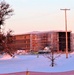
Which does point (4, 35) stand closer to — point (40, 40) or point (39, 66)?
point (39, 66)

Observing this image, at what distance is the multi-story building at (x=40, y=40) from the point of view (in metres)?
166

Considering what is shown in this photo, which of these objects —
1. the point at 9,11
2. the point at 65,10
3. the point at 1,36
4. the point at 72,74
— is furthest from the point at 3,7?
the point at 72,74

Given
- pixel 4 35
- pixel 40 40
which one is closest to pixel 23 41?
pixel 40 40

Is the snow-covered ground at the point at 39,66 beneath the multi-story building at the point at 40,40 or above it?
beneath

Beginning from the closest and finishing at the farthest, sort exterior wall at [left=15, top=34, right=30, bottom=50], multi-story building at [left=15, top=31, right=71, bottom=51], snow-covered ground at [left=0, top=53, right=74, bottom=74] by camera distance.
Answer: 1. snow-covered ground at [left=0, top=53, right=74, bottom=74]
2. multi-story building at [left=15, top=31, right=71, bottom=51]
3. exterior wall at [left=15, top=34, right=30, bottom=50]

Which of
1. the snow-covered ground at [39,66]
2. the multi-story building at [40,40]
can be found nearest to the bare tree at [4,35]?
the snow-covered ground at [39,66]

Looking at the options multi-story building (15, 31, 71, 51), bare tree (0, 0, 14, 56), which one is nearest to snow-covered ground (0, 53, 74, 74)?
bare tree (0, 0, 14, 56)

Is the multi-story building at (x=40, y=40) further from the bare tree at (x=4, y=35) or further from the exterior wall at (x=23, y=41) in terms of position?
the bare tree at (x=4, y=35)

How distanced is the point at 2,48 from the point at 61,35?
12588 cm

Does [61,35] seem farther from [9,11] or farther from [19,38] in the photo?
[9,11]

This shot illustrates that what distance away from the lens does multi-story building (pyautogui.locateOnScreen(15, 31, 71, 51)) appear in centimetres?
16588

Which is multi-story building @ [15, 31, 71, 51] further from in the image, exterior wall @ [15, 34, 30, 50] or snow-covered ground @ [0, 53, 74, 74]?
snow-covered ground @ [0, 53, 74, 74]

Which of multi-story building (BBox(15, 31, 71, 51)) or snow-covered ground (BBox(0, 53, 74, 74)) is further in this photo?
multi-story building (BBox(15, 31, 71, 51))

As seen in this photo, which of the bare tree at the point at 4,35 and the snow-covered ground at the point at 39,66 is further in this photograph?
the bare tree at the point at 4,35
